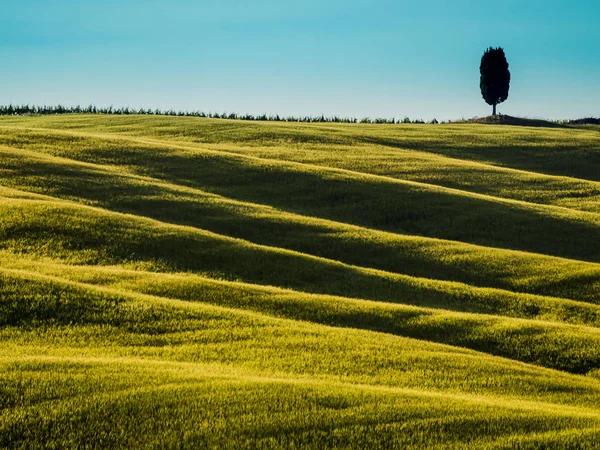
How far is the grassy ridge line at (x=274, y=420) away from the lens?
1062 centimetres

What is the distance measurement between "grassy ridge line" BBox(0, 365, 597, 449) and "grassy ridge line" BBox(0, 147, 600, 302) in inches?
453

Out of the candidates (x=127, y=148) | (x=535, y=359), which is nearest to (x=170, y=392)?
(x=535, y=359)

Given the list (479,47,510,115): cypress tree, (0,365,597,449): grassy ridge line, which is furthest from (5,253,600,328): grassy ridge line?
(479,47,510,115): cypress tree

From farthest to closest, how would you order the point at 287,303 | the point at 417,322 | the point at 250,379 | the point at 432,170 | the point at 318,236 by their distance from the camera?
the point at 432,170, the point at 318,236, the point at 287,303, the point at 417,322, the point at 250,379

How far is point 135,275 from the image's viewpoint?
71.3 feet

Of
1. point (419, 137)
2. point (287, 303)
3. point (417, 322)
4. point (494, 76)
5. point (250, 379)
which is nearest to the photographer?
point (250, 379)

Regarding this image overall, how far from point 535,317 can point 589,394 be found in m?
7.87

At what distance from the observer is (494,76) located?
339 feet

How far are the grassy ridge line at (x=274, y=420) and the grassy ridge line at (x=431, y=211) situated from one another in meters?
22.1

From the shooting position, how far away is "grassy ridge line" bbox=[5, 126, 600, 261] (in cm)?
3406

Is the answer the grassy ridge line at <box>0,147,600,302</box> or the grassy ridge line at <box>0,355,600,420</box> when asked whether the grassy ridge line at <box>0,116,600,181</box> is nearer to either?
the grassy ridge line at <box>0,147,600,302</box>

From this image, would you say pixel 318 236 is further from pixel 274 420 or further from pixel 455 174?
pixel 455 174

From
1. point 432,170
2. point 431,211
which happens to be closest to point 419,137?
point 432,170

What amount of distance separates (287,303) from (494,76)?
8965 cm
